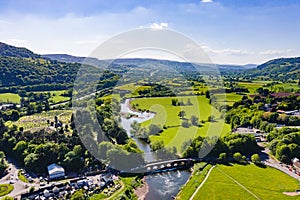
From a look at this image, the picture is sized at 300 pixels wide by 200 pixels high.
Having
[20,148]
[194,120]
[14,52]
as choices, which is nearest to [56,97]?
[194,120]

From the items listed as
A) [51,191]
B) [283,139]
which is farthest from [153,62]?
[51,191]

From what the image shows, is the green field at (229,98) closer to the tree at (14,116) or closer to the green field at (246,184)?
the green field at (246,184)

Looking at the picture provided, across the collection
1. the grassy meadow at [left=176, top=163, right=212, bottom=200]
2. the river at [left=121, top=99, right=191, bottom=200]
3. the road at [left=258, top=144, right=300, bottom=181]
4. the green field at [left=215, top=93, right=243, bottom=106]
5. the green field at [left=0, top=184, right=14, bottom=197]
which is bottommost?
the river at [left=121, top=99, right=191, bottom=200]

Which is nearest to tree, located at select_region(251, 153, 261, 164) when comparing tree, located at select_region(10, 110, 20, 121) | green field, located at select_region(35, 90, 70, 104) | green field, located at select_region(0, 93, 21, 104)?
tree, located at select_region(10, 110, 20, 121)

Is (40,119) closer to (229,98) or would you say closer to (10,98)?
(10,98)

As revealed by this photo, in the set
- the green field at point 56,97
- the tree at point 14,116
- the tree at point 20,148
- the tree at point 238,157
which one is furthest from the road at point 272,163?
the green field at point 56,97

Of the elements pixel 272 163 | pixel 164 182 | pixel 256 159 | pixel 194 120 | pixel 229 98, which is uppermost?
pixel 229 98

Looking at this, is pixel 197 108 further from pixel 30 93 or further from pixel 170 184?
pixel 30 93

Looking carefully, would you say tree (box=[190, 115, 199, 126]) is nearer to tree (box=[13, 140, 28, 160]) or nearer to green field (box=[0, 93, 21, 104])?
tree (box=[13, 140, 28, 160])
